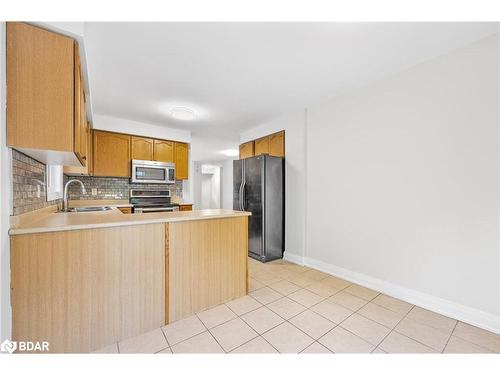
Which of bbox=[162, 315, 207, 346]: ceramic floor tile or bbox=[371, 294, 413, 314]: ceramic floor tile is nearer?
bbox=[162, 315, 207, 346]: ceramic floor tile

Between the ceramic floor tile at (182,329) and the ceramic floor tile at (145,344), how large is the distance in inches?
2.0

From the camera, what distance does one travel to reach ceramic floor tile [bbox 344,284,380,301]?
224 cm

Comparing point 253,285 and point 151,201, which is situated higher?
point 151,201

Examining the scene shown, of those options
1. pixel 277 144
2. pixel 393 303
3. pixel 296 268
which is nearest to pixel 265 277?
pixel 296 268

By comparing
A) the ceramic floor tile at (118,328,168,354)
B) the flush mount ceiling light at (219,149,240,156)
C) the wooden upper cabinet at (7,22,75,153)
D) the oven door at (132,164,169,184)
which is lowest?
the ceramic floor tile at (118,328,168,354)

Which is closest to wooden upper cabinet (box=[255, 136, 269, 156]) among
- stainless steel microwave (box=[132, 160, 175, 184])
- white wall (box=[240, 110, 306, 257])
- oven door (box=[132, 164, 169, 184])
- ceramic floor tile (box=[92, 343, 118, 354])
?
white wall (box=[240, 110, 306, 257])

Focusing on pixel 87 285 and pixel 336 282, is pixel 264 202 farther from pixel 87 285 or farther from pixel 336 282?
pixel 87 285

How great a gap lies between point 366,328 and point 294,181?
212 cm

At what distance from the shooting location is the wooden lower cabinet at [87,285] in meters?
1.24

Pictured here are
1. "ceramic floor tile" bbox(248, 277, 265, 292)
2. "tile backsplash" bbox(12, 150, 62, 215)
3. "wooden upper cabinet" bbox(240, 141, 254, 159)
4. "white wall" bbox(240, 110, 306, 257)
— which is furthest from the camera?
"wooden upper cabinet" bbox(240, 141, 254, 159)

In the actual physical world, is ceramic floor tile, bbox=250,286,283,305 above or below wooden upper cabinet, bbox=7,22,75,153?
below

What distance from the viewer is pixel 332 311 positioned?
1957 millimetres

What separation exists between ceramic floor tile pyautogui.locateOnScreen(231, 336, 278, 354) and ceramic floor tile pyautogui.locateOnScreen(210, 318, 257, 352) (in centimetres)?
3

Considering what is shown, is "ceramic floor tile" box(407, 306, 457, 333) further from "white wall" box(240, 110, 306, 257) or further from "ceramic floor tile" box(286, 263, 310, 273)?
"white wall" box(240, 110, 306, 257)
